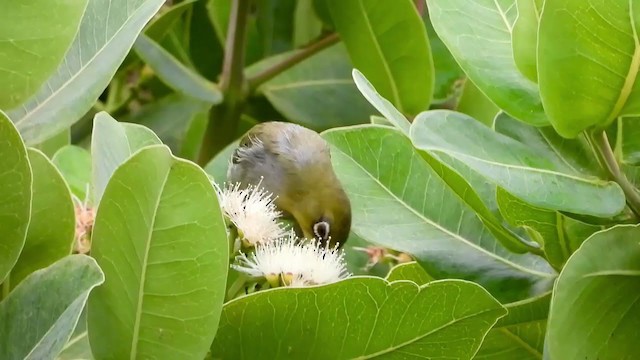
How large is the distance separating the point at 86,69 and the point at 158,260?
0.21 m

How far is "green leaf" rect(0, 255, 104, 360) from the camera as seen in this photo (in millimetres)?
557

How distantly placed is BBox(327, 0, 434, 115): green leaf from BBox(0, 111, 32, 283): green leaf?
66 cm

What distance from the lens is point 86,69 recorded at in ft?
2.37

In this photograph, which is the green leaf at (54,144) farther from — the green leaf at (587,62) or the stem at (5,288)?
the green leaf at (587,62)

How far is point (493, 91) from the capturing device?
2.48ft

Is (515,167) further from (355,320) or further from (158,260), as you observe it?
(158,260)

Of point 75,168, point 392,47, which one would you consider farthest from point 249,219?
point 392,47

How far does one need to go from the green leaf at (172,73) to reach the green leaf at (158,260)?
0.70 metres

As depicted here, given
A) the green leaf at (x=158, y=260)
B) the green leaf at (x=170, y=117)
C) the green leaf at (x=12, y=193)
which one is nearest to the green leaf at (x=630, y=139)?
the green leaf at (x=158, y=260)

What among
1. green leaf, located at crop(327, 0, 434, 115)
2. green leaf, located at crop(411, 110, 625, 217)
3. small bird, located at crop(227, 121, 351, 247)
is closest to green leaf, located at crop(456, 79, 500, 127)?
green leaf, located at crop(327, 0, 434, 115)

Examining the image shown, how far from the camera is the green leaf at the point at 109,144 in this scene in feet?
2.23

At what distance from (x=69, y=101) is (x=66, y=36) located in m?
0.09

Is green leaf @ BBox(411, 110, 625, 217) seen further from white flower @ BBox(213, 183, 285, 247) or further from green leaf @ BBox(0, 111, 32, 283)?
green leaf @ BBox(0, 111, 32, 283)

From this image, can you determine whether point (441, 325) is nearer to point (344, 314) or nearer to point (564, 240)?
point (344, 314)
